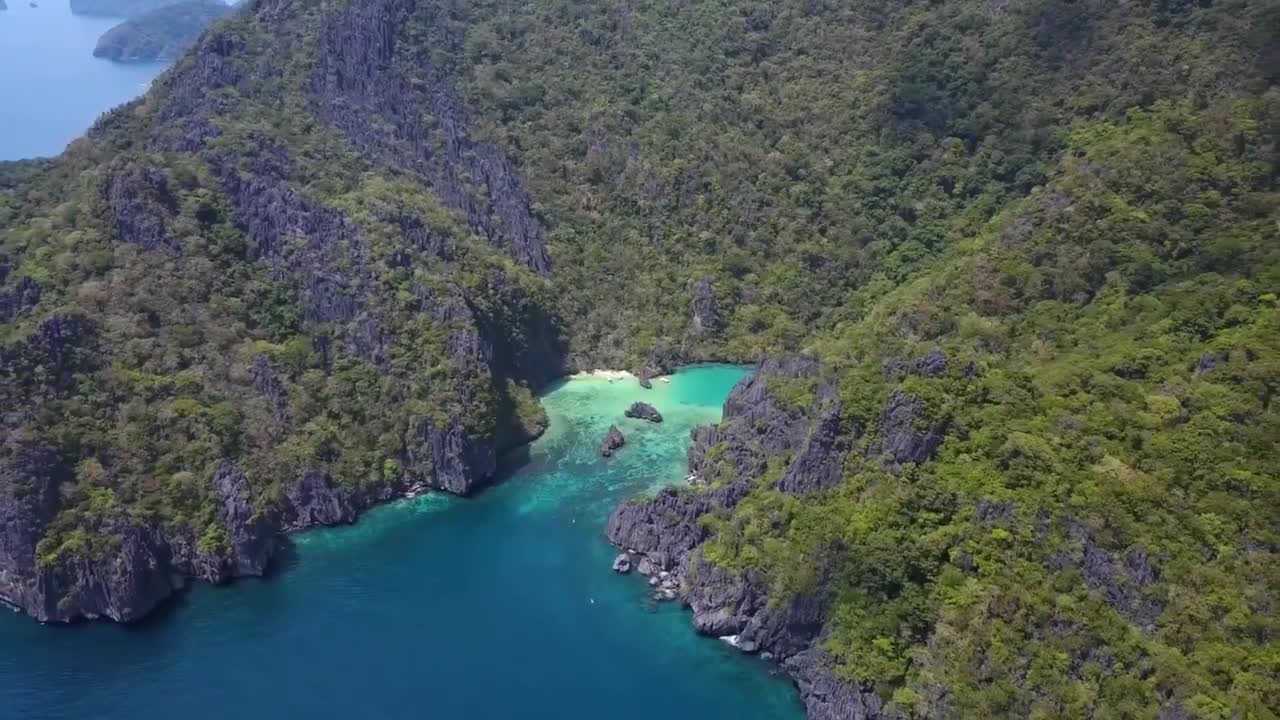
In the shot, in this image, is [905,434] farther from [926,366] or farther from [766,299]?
[766,299]

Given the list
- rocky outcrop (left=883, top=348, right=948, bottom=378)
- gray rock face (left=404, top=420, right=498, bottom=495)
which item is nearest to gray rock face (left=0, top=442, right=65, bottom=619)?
gray rock face (left=404, top=420, right=498, bottom=495)

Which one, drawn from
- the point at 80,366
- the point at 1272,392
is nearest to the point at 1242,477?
the point at 1272,392

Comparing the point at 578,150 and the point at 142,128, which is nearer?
the point at 142,128

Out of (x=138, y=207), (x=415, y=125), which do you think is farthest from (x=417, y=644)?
(x=415, y=125)

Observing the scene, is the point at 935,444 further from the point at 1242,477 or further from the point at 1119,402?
the point at 1242,477

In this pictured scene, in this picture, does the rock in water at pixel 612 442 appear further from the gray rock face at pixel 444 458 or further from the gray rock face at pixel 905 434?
the gray rock face at pixel 905 434

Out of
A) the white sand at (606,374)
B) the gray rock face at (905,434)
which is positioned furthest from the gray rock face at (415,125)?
the gray rock face at (905,434)

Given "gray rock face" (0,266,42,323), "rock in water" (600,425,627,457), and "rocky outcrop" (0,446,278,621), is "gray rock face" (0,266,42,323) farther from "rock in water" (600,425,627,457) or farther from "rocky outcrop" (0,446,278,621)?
"rock in water" (600,425,627,457)
